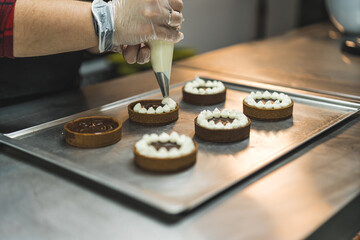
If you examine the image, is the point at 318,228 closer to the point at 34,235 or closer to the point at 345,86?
the point at 34,235

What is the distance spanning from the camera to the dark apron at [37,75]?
1910mm

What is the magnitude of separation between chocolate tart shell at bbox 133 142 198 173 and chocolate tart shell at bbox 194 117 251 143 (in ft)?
0.67

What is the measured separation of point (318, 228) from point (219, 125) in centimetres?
57

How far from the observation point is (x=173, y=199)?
3.38 feet

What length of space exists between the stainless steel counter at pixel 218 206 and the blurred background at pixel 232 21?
260 centimetres

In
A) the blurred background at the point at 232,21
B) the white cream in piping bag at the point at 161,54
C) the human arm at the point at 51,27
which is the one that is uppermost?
the human arm at the point at 51,27

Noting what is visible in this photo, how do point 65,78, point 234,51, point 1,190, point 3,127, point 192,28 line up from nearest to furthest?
point 1,190
point 3,127
point 65,78
point 234,51
point 192,28

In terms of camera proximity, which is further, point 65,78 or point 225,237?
point 65,78

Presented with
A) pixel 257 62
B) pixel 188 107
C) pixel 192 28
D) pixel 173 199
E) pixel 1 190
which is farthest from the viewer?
→ pixel 192 28

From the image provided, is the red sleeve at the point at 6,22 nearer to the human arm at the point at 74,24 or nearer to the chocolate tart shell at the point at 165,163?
the human arm at the point at 74,24

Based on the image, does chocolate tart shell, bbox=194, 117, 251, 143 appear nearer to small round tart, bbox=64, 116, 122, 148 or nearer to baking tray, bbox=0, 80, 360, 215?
baking tray, bbox=0, 80, 360, 215

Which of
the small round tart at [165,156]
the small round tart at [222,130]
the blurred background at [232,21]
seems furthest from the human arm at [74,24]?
the blurred background at [232,21]

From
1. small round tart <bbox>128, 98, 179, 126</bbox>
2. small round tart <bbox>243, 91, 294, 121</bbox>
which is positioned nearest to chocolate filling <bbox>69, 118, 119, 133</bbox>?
small round tart <bbox>128, 98, 179, 126</bbox>

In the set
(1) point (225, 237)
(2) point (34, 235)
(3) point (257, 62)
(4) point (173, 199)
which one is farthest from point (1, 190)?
(3) point (257, 62)
